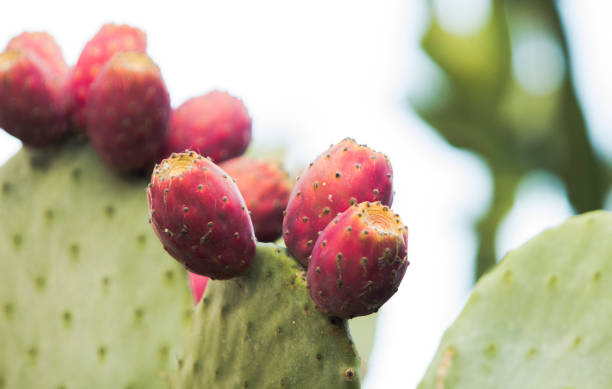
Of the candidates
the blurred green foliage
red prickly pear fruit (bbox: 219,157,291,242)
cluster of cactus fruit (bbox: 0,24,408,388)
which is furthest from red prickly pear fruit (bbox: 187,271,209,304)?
the blurred green foliage

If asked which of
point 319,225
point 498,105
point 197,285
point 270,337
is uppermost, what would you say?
point 319,225

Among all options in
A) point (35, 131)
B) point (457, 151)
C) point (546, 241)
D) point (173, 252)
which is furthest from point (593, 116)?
point (173, 252)

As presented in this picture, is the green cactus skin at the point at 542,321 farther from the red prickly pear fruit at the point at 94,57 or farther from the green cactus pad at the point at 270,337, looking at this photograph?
the red prickly pear fruit at the point at 94,57

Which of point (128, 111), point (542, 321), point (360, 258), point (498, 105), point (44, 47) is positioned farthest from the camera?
point (498, 105)

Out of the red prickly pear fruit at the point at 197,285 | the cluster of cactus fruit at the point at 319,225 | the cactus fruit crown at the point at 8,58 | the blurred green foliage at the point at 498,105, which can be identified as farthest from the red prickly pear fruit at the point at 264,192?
the blurred green foliage at the point at 498,105

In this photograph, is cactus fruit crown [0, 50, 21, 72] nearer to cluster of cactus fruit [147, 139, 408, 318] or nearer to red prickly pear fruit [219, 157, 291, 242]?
red prickly pear fruit [219, 157, 291, 242]

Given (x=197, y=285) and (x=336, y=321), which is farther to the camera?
(x=197, y=285)

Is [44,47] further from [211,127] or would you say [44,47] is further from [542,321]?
[542,321]

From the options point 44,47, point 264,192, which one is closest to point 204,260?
point 264,192
